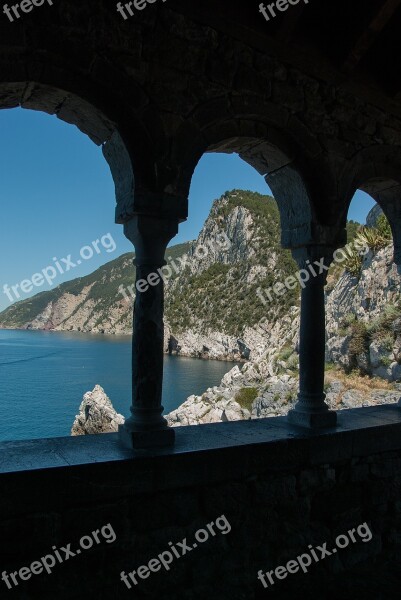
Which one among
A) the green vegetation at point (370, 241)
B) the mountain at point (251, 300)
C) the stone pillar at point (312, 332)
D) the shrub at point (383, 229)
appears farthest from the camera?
the green vegetation at point (370, 241)

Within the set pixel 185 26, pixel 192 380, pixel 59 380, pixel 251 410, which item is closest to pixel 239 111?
pixel 185 26

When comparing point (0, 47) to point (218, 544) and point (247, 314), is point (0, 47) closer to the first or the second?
point (218, 544)

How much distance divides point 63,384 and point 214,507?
141 feet

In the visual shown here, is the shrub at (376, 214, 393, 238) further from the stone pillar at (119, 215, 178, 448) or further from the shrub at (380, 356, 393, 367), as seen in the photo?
the stone pillar at (119, 215, 178, 448)

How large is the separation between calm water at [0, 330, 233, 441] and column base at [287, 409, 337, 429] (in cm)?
2528

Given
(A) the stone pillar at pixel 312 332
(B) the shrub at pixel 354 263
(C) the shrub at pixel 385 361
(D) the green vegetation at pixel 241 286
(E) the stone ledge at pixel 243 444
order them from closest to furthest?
(E) the stone ledge at pixel 243 444
(A) the stone pillar at pixel 312 332
(C) the shrub at pixel 385 361
(B) the shrub at pixel 354 263
(D) the green vegetation at pixel 241 286

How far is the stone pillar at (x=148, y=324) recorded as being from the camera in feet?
10.0

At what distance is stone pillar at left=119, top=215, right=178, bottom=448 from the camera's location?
306 cm

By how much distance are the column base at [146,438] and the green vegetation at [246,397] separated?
19.2 metres

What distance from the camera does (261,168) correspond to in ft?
13.5

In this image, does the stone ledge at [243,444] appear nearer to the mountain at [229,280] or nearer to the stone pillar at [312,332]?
the stone pillar at [312,332]

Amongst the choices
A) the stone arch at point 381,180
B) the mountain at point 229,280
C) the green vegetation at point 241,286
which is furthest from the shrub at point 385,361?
the green vegetation at point 241,286

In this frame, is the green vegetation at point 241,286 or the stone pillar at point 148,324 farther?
the green vegetation at point 241,286

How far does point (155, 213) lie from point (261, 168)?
142 centimetres
